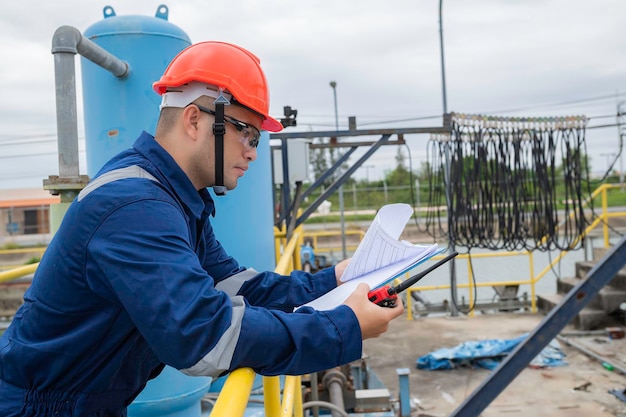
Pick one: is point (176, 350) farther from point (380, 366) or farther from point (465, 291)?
point (465, 291)

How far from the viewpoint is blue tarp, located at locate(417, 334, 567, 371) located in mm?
7262

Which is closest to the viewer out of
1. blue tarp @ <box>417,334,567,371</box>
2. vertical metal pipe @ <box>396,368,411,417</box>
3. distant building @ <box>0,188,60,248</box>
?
A: vertical metal pipe @ <box>396,368,411,417</box>

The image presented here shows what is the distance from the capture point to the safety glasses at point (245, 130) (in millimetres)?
1476

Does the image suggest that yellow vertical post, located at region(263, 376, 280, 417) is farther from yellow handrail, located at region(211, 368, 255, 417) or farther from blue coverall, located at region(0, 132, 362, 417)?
yellow handrail, located at region(211, 368, 255, 417)

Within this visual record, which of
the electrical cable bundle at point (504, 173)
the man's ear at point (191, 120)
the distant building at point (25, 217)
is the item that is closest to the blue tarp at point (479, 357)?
the electrical cable bundle at point (504, 173)

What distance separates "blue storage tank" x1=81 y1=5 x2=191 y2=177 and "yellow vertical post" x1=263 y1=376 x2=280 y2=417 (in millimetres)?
1334

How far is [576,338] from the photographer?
819 centimetres

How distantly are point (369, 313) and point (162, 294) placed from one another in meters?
0.49

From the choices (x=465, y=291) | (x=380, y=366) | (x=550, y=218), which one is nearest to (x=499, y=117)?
(x=550, y=218)

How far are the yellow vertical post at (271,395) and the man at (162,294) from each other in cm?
35

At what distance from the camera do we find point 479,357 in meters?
7.37

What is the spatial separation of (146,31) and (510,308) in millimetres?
9371

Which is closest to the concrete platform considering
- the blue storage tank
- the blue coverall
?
the blue storage tank

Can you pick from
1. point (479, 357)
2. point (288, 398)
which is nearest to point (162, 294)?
point (288, 398)
